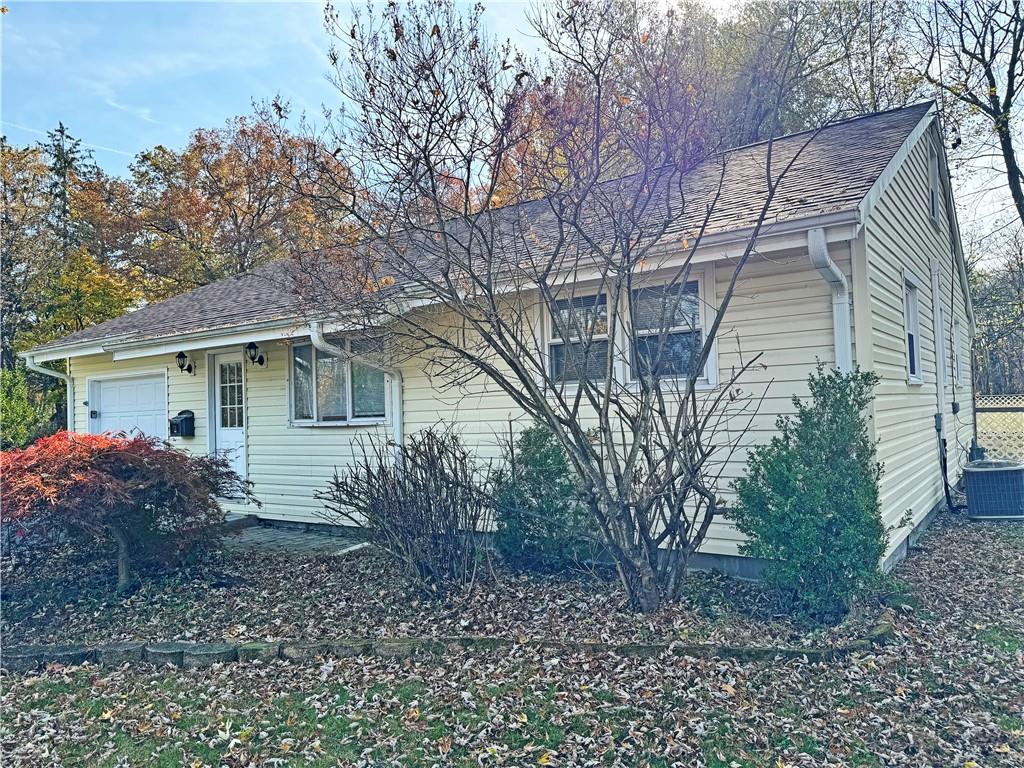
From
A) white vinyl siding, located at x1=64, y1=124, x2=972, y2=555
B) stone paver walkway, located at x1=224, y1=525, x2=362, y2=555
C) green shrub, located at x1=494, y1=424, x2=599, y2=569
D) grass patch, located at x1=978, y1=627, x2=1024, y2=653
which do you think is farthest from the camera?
stone paver walkway, located at x1=224, y1=525, x2=362, y2=555

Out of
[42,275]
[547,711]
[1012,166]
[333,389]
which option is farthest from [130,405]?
[1012,166]

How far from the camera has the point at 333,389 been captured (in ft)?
28.3

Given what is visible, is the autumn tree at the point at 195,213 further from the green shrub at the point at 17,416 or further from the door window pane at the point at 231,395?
the door window pane at the point at 231,395

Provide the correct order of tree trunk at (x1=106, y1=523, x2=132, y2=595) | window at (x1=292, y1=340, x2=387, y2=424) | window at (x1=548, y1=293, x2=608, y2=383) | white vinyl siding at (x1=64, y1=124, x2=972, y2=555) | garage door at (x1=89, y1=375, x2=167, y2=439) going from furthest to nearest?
garage door at (x1=89, y1=375, x2=167, y2=439) → window at (x1=292, y1=340, x2=387, y2=424) → window at (x1=548, y1=293, x2=608, y2=383) → tree trunk at (x1=106, y1=523, x2=132, y2=595) → white vinyl siding at (x1=64, y1=124, x2=972, y2=555)

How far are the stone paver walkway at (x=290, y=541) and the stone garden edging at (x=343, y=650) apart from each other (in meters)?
2.38

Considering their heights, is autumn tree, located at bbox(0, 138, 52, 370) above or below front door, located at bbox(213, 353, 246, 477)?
above

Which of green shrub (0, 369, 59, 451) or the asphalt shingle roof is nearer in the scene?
the asphalt shingle roof

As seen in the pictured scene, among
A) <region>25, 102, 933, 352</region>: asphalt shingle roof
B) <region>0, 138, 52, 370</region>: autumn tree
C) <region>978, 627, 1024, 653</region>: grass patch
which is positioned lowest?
<region>978, 627, 1024, 653</region>: grass patch

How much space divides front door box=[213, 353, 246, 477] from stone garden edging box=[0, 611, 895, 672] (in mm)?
4951

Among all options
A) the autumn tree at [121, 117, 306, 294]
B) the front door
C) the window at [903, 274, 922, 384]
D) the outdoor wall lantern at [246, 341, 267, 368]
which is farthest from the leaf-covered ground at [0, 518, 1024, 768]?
the autumn tree at [121, 117, 306, 294]

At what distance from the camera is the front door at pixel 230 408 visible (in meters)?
9.60

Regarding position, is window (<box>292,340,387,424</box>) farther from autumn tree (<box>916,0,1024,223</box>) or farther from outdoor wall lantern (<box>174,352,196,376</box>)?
autumn tree (<box>916,0,1024,223</box>)

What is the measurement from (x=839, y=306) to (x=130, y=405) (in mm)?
11217

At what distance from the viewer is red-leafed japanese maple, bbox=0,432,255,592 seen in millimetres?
5199
